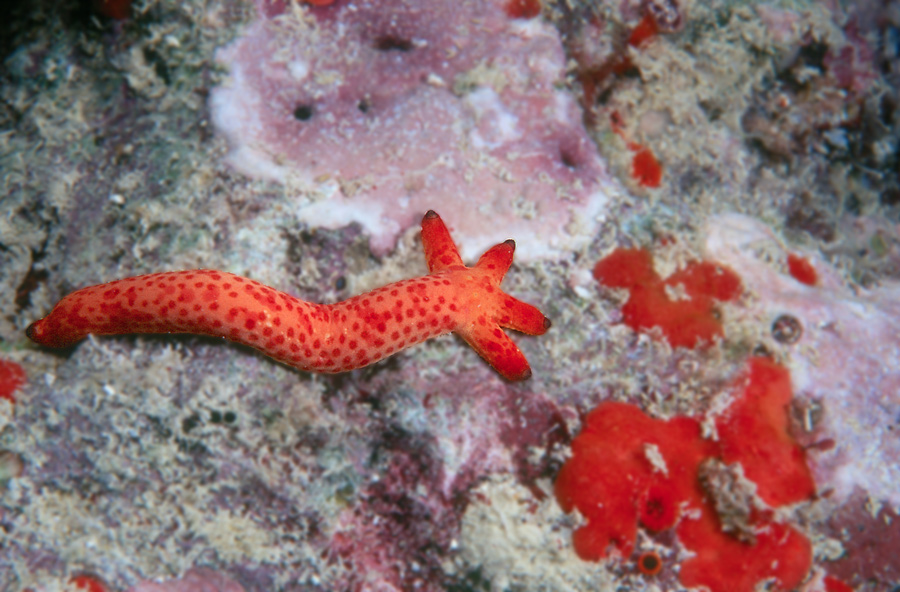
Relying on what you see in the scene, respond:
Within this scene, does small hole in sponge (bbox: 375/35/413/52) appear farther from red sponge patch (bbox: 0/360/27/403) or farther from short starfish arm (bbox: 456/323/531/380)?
red sponge patch (bbox: 0/360/27/403)

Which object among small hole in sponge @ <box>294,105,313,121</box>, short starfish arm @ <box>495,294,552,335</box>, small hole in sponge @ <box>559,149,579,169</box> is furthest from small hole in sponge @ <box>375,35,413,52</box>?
short starfish arm @ <box>495,294,552,335</box>

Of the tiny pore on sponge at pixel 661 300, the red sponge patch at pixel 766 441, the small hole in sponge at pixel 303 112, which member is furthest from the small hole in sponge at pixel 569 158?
the red sponge patch at pixel 766 441

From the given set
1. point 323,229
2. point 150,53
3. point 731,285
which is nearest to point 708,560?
point 731,285

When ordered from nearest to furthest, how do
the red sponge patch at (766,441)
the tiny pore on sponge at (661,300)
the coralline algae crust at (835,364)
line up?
the red sponge patch at (766,441) → the tiny pore on sponge at (661,300) → the coralline algae crust at (835,364)

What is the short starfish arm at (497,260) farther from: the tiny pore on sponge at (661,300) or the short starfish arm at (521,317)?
the tiny pore on sponge at (661,300)

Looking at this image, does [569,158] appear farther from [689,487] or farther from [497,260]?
[689,487]

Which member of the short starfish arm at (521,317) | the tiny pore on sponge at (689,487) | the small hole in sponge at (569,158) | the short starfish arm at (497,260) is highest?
the small hole in sponge at (569,158)
